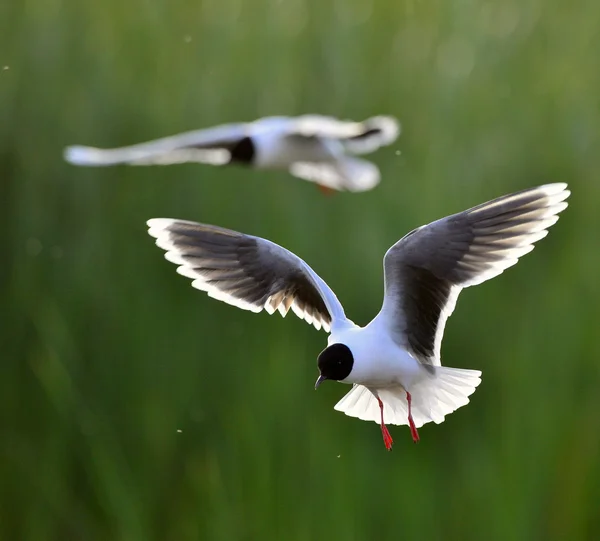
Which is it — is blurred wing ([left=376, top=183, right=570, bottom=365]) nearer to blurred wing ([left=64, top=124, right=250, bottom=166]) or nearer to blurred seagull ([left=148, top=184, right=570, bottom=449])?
blurred seagull ([left=148, top=184, right=570, bottom=449])

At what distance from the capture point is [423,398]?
1.75m

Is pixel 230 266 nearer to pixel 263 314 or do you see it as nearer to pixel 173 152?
pixel 263 314

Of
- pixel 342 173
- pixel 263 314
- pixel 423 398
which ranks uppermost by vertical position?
pixel 342 173

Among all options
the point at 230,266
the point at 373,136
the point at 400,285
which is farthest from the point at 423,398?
the point at 373,136

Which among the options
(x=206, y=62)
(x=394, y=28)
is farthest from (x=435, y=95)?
(x=206, y=62)

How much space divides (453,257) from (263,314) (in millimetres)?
564

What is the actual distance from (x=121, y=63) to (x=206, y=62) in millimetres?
204

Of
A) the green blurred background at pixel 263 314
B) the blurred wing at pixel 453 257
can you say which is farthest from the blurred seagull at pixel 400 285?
the green blurred background at pixel 263 314

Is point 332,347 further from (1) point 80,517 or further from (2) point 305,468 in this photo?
(1) point 80,517

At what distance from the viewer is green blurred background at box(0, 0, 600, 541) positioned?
199cm

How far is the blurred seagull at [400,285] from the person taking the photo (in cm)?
161

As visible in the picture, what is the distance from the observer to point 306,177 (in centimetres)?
233

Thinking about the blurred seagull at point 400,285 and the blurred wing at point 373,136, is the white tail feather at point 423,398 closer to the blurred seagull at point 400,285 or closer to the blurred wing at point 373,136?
the blurred seagull at point 400,285

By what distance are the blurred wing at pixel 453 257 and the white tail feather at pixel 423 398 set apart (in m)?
0.06
